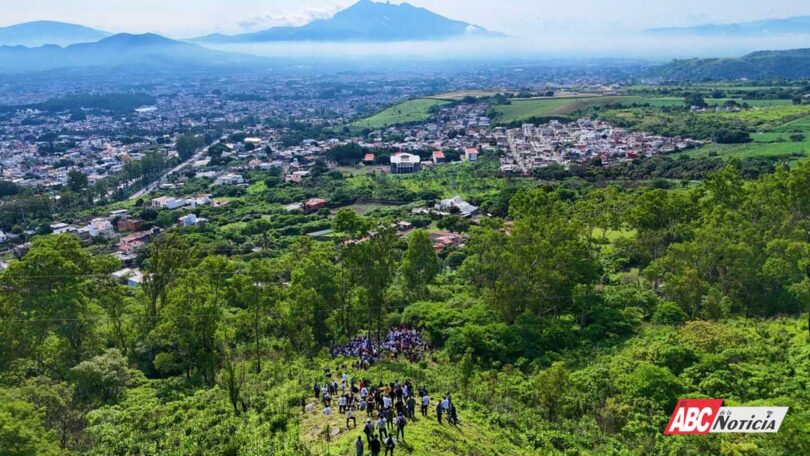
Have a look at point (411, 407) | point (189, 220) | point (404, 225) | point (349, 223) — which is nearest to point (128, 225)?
point (189, 220)

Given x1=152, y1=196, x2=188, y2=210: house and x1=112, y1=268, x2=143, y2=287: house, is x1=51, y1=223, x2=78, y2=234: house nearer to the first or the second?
x1=152, y1=196, x2=188, y2=210: house

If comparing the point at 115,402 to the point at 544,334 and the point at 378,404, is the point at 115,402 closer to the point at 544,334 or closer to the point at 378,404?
the point at 378,404

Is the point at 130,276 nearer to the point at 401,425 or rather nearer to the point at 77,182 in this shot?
the point at 401,425

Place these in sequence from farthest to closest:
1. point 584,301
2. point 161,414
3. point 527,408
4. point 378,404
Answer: point 584,301, point 527,408, point 161,414, point 378,404

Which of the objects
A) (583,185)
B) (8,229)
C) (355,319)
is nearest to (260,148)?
(8,229)

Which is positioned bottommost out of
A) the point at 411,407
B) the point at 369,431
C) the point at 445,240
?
the point at 445,240

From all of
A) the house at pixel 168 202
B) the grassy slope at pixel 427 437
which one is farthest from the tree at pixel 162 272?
the house at pixel 168 202
